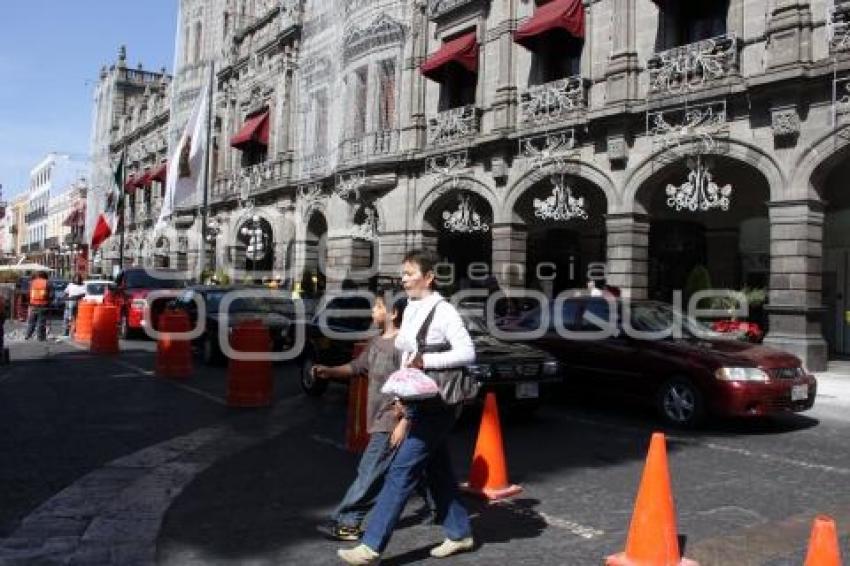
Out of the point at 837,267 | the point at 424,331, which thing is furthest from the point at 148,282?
the point at 424,331

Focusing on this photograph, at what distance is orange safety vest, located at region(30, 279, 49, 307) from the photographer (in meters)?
19.9

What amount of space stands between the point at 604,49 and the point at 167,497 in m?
16.0

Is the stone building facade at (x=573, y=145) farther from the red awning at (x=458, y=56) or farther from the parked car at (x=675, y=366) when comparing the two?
the parked car at (x=675, y=366)

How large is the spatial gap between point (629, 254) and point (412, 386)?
14825mm

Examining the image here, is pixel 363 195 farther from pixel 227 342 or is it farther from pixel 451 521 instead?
pixel 451 521

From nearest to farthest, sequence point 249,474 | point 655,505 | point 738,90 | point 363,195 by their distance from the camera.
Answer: point 655,505, point 249,474, point 738,90, point 363,195

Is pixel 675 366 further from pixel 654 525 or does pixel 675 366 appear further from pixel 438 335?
pixel 438 335

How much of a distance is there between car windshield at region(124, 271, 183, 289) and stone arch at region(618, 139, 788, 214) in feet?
38.5

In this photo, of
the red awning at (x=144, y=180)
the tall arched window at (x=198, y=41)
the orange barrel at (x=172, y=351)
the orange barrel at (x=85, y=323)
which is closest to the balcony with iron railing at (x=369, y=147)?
the orange barrel at (x=85, y=323)

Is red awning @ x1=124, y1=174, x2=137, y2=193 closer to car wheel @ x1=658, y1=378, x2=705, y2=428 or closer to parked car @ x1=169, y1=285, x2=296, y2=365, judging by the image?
parked car @ x1=169, y1=285, x2=296, y2=365

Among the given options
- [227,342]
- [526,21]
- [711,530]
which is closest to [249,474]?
[711,530]

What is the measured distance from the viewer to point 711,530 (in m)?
5.66


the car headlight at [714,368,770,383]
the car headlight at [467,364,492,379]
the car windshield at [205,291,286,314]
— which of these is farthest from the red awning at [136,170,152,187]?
the car headlight at [714,368,770,383]

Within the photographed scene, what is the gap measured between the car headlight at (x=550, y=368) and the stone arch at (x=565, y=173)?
9567 millimetres
